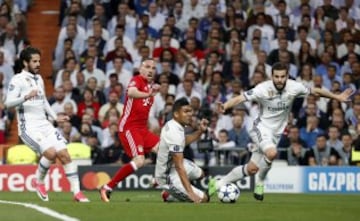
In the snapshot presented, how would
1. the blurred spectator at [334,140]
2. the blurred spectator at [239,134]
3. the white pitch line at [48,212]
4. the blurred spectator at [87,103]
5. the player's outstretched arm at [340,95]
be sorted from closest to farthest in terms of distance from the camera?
the white pitch line at [48,212] → the player's outstretched arm at [340,95] → the blurred spectator at [334,140] → the blurred spectator at [239,134] → the blurred spectator at [87,103]

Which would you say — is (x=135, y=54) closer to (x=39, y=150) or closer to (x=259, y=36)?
(x=259, y=36)

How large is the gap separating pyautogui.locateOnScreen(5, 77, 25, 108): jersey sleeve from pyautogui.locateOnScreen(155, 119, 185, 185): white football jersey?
2.02 meters

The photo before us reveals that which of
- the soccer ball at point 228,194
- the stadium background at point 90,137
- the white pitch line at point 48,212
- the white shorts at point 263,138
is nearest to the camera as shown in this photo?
the white pitch line at point 48,212

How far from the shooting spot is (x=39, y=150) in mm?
17516

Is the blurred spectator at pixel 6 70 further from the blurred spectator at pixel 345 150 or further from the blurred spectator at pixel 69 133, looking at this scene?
the blurred spectator at pixel 345 150

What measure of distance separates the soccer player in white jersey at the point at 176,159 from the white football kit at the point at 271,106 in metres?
1.24

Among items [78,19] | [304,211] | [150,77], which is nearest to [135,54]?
[78,19]

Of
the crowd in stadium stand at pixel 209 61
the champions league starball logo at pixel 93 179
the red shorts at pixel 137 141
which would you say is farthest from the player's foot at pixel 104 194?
the crowd in stadium stand at pixel 209 61

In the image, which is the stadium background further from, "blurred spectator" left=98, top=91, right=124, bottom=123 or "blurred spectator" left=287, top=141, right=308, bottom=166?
"blurred spectator" left=98, top=91, right=124, bottom=123

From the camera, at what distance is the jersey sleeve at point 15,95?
17.0 m

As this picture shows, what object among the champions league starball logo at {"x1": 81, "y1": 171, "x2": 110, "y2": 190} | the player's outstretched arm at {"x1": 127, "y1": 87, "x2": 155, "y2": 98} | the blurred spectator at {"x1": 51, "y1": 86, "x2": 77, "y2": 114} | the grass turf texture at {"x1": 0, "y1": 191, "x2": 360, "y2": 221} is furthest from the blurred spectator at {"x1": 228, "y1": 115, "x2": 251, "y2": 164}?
the grass turf texture at {"x1": 0, "y1": 191, "x2": 360, "y2": 221}

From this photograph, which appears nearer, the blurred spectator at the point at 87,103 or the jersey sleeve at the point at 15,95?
the jersey sleeve at the point at 15,95

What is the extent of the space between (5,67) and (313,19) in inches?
280

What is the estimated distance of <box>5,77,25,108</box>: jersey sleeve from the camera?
16953mm
